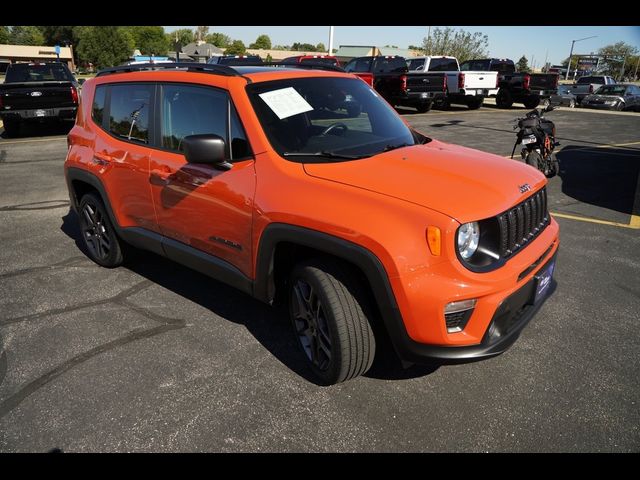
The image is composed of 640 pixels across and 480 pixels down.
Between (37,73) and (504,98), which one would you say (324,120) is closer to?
(37,73)

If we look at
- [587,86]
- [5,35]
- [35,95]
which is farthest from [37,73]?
[5,35]

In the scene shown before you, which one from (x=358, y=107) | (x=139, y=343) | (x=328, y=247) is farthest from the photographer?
(x=358, y=107)

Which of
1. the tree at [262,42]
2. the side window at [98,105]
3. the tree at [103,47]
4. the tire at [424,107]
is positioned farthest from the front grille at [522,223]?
the tree at [262,42]

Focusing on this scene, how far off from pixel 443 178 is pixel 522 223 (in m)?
0.54

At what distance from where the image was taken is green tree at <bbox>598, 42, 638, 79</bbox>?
85.9m

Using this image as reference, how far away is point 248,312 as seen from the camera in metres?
3.73

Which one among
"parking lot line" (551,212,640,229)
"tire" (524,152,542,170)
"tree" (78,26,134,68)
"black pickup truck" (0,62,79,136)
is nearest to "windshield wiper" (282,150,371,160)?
"parking lot line" (551,212,640,229)

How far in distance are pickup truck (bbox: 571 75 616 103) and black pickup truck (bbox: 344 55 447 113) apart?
12.5 m

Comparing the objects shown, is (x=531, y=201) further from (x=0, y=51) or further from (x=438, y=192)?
(x=0, y=51)

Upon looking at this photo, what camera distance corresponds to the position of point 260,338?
3371 mm

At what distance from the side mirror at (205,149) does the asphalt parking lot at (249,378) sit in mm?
1293
